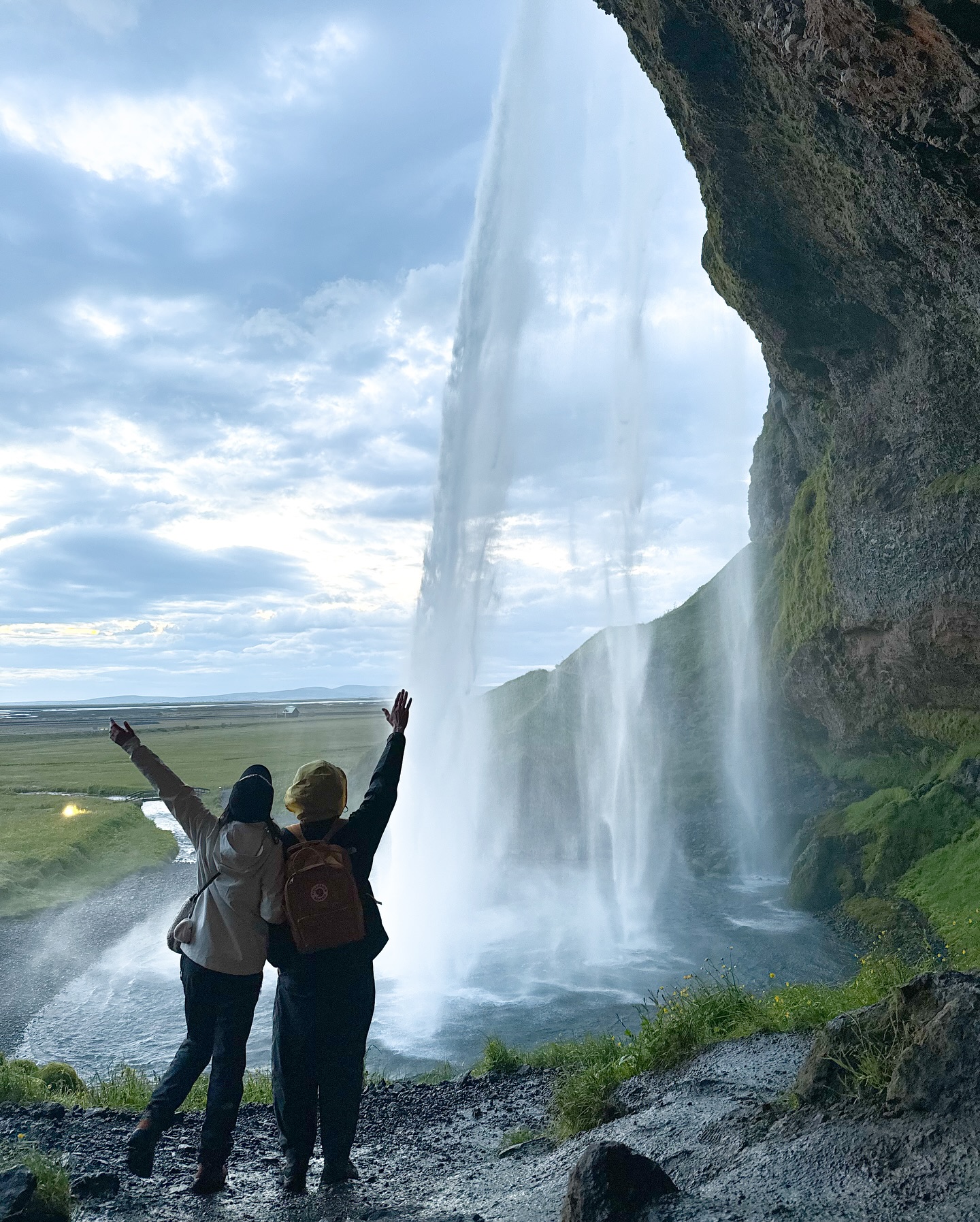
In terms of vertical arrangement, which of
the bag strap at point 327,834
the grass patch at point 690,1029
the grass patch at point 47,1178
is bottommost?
the grass patch at point 690,1029

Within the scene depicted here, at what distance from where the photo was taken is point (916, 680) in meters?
26.6

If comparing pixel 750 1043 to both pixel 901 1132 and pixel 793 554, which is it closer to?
pixel 901 1132

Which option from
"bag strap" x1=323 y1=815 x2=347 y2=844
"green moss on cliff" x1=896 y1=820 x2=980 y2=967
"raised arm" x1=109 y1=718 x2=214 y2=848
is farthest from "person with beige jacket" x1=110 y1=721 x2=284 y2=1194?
"green moss on cliff" x1=896 y1=820 x2=980 y2=967

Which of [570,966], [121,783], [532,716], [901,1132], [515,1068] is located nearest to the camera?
[901,1132]

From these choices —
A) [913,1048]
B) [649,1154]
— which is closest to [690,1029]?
[649,1154]

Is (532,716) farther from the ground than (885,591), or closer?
closer

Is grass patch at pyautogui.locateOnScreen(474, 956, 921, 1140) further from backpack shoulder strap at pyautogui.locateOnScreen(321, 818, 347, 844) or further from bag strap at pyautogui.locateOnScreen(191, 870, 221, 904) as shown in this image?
bag strap at pyautogui.locateOnScreen(191, 870, 221, 904)

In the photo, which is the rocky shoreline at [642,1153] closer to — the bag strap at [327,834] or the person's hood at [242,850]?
the person's hood at [242,850]

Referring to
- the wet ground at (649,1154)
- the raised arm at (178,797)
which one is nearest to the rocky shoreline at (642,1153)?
the wet ground at (649,1154)

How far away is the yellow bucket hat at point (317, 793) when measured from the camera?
6.23 metres

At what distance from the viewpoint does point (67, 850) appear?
33969 millimetres

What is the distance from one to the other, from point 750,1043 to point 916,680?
808 inches

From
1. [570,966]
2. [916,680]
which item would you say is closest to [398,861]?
[570,966]

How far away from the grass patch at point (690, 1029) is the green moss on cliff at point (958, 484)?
1617 cm
